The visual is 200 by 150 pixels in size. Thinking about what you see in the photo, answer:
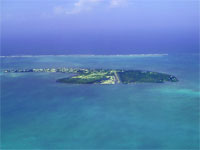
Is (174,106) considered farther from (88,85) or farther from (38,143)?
(38,143)

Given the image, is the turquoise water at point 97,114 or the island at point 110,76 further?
the island at point 110,76

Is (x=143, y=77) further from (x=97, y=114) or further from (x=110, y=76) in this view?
(x=97, y=114)

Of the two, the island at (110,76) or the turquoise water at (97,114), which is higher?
the island at (110,76)

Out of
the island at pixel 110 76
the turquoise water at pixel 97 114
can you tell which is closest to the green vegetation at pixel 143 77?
the island at pixel 110 76

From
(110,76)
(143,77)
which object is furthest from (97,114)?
(143,77)

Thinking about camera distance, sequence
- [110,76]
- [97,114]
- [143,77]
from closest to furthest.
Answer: [97,114] < [143,77] < [110,76]

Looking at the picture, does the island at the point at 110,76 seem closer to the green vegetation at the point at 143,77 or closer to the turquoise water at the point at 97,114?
the green vegetation at the point at 143,77

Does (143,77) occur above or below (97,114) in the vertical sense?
above
